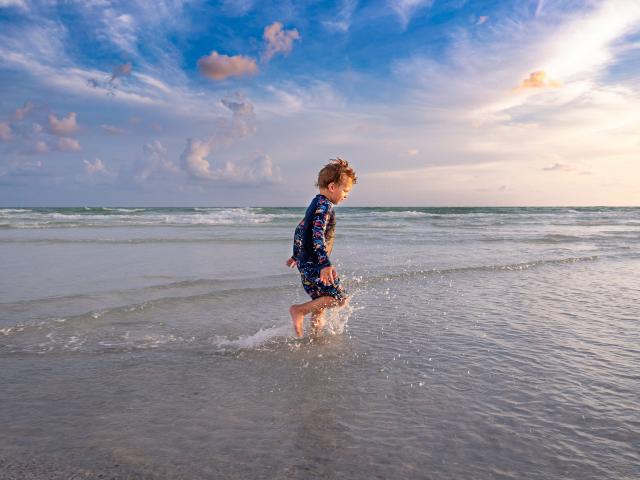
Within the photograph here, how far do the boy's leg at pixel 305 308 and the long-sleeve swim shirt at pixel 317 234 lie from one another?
0.42 metres

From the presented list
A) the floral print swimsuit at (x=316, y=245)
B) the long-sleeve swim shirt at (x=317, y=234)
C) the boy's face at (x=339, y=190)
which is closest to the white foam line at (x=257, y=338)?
the floral print swimsuit at (x=316, y=245)

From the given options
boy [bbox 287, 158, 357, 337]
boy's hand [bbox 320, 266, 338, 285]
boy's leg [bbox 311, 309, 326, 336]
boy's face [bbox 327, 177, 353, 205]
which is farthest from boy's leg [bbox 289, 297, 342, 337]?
boy's face [bbox 327, 177, 353, 205]

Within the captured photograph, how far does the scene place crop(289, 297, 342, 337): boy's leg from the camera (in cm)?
476

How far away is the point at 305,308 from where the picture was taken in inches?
188

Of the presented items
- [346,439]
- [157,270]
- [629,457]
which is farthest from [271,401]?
[157,270]

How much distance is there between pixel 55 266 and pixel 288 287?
17.7 ft

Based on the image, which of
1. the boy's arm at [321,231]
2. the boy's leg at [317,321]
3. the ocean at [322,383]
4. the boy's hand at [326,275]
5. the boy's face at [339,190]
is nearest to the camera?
the ocean at [322,383]

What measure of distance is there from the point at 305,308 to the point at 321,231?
0.83 m

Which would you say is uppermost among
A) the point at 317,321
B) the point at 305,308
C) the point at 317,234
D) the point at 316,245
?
the point at 317,234

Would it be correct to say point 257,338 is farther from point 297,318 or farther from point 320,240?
point 320,240

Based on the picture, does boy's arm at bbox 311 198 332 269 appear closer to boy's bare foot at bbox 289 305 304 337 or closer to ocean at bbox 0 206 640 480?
boy's bare foot at bbox 289 305 304 337

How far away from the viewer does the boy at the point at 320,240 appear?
4.64 m

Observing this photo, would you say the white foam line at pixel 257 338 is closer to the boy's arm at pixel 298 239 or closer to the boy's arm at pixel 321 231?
the boy's arm at pixel 298 239

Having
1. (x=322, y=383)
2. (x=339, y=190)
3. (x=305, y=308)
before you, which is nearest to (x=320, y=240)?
(x=339, y=190)
